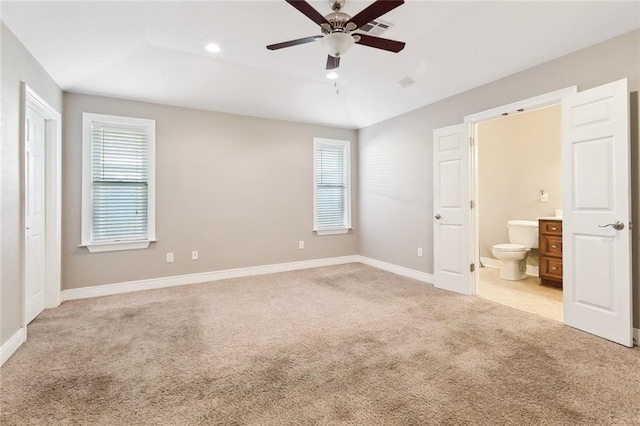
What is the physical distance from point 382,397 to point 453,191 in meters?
2.90

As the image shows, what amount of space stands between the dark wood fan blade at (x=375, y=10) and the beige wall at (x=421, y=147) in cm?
212

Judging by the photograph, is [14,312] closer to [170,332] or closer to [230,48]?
[170,332]

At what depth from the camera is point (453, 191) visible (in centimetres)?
397

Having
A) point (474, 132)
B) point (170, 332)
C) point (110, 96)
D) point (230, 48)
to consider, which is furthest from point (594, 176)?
point (110, 96)

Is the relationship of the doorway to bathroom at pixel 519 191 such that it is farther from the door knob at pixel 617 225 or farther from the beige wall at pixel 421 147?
the door knob at pixel 617 225

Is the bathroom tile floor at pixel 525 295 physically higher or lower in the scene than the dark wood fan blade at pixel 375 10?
lower

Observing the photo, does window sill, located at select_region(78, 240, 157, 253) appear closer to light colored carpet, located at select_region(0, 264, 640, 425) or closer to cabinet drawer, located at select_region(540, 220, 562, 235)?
light colored carpet, located at select_region(0, 264, 640, 425)

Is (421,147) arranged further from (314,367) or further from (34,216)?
(34,216)

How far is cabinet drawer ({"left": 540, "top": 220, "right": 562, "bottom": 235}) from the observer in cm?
405

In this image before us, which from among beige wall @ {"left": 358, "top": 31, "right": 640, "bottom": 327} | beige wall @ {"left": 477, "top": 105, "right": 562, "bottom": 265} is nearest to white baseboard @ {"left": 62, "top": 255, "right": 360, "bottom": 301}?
beige wall @ {"left": 358, "top": 31, "right": 640, "bottom": 327}

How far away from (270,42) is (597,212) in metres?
3.50

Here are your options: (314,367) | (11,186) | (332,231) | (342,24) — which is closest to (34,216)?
(11,186)

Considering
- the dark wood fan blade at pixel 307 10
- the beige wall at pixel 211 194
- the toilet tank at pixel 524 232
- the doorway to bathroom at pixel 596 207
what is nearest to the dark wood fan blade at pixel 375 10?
the dark wood fan blade at pixel 307 10

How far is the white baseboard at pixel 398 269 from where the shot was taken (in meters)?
4.46
